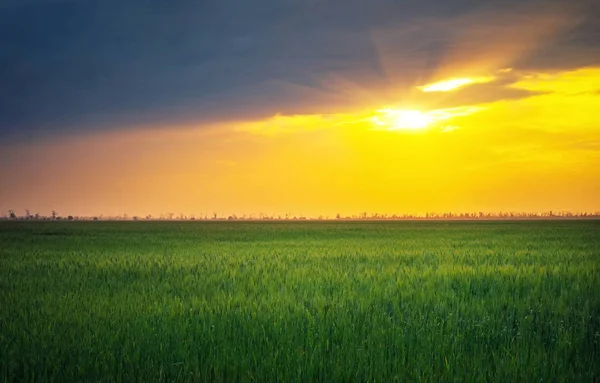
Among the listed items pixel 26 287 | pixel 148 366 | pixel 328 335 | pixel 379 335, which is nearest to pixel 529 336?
pixel 379 335

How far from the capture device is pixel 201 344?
615 cm

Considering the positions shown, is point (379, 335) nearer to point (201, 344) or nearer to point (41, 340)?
point (201, 344)

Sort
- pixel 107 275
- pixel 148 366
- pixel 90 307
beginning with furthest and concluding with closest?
pixel 107 275 → pixel 90 307 → pixel 148 366

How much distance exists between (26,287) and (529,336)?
11751mm

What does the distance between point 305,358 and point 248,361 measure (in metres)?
0.68

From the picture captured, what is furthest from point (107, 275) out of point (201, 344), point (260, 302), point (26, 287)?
point (201, 344)

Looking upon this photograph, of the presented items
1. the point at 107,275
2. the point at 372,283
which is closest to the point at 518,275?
the point at 372,283

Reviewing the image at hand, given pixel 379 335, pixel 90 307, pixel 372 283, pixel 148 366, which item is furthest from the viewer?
pixel 372 283

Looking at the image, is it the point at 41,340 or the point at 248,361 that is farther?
the point at 41,340

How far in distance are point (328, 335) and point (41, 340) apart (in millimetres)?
4091

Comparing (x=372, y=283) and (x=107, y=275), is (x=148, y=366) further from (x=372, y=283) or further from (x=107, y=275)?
(x=107, y=275)

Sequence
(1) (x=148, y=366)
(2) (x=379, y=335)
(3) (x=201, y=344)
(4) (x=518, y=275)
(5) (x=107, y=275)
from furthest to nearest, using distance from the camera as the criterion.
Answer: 1. (5) (x=107, y=275)
2. (4) (x=518, y=275)
3. (2) (x=379, y=335)
4. (3) (x=201, y=344)
5. (1) (x=148, y=366)

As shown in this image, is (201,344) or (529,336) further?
(529,336)

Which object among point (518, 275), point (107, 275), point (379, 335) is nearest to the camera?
point (379, 335)
